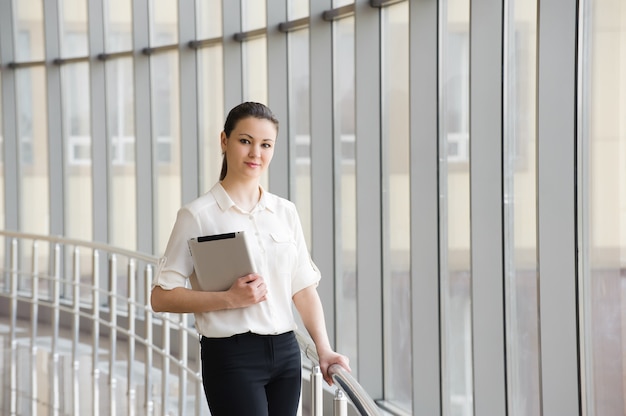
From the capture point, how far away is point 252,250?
2420mm

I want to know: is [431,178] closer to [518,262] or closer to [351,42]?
[518,262]

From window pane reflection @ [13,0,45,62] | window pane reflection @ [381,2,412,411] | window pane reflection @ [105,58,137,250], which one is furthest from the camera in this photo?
window pane reflection @ [13,0,45,62]

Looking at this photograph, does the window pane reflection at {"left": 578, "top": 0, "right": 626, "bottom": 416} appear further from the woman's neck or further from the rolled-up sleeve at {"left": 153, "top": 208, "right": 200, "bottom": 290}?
the rolled-up sleeve at {"left": 153, "top": 208, "right": 200, "bottom": 290}

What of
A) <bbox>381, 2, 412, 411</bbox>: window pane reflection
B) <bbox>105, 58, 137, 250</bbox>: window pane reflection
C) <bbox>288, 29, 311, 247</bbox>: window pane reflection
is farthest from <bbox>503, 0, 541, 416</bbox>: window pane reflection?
<bbox>105, 58, 137, 250</bbox>: window pane reflection

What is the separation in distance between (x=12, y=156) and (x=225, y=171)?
28.2 feet

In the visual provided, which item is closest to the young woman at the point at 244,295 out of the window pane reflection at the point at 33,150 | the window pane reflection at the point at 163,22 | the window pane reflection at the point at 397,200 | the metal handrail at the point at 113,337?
the metal handrail at the point at 113,337

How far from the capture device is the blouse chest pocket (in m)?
2.47

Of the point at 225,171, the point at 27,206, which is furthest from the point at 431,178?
the point at 27,206

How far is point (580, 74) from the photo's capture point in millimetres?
3844

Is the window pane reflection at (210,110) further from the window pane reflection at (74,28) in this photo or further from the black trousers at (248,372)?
the black trousers at (248,372)

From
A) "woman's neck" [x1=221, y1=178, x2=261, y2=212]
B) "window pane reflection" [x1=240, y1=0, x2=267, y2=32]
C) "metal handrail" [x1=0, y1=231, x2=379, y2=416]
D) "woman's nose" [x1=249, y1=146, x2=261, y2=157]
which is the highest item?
"window pane reflection" [x1=240, y1=0, x2=267, y2=32]

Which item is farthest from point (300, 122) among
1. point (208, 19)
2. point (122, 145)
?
point (122, 145)

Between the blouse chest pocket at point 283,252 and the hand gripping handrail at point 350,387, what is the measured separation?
26cm

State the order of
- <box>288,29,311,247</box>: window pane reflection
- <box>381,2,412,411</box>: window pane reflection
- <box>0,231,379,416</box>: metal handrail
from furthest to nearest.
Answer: <box>288,29,311,247</box>: window pane reflection
<box>381,2,412,411</box>: window pane reflection
<box>0,231,379,416</box>: metal handrail
